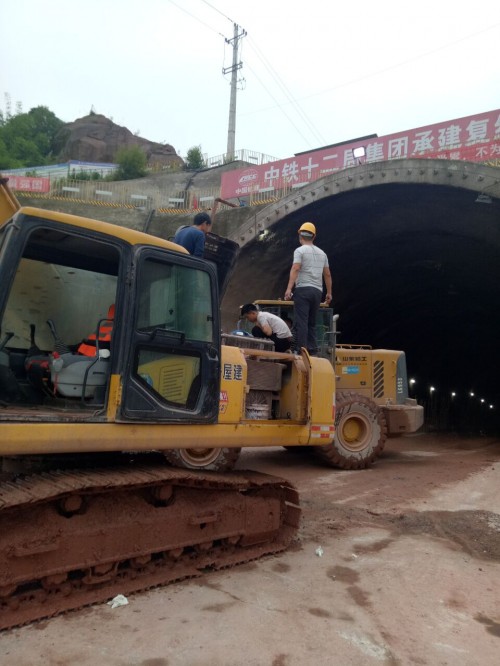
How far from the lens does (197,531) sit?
12.9 ft

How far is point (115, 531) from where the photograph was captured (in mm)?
3438

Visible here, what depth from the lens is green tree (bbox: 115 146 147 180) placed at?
3528 cm

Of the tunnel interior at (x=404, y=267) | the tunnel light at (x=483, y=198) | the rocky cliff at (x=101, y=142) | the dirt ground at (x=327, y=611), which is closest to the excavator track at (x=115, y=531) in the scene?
the dirt ground at (x=327, y=611)

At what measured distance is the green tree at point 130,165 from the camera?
3528 centimetres

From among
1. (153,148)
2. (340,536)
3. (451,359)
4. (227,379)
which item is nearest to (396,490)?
(340,536)

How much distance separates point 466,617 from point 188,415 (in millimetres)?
2323

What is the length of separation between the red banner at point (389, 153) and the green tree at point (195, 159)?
65.4 ft

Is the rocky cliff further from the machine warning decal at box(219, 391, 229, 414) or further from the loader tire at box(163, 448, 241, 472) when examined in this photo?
the machine warning decal at box(219, 391, 229, 414)

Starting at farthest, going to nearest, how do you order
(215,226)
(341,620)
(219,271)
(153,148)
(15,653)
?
(153,148) < (215,226) < (219,271) < (341,620) < (15,653)

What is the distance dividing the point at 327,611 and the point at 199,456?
11.1 feet

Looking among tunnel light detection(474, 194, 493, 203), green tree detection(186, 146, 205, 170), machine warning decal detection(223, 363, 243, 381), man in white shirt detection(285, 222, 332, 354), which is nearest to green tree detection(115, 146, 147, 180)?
green tree detection(186, 146, 205, 170)

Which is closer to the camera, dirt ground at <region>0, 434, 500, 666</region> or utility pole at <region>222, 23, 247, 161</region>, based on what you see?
dirt ground at <region>0, 434, 500, 666</region>

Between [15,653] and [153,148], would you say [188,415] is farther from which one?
[153,148]

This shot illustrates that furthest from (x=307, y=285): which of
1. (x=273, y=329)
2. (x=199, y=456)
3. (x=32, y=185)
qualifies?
(x=32, y=185)
